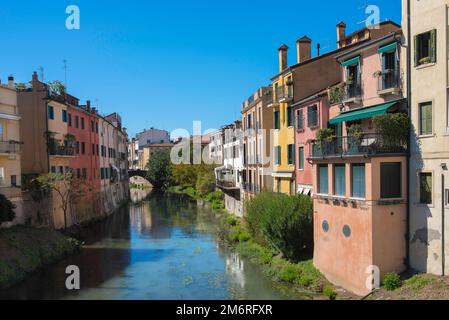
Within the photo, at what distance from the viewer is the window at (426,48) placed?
61.0 feet

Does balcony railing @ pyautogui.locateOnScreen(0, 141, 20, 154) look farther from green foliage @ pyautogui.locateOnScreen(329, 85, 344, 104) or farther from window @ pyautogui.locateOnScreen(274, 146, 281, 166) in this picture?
green foliage @ pyautogui.locateOnScreen(329, 85, 344, 104)

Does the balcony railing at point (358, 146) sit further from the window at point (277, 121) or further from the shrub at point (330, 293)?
the window at point (277, 121)

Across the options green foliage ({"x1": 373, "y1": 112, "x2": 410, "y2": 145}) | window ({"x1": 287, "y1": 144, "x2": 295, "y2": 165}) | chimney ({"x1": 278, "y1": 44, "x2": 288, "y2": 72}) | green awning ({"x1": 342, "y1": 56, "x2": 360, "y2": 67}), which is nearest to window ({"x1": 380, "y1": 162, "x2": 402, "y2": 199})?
green foliage ({"x1": 373, "y1": 112, "x2": 410, "y2": 145})

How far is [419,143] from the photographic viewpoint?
19.4 m

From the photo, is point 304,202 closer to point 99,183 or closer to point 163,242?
point 163,242

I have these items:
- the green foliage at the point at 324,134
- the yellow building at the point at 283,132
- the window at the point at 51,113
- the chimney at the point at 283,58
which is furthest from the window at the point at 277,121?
the window at the point at 51,113

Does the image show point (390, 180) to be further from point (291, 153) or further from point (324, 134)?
point (291, 153)

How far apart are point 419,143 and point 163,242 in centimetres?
2554

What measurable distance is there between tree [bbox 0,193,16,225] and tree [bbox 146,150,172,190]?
71141mm

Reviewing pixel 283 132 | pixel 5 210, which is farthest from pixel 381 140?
pixel 5 210

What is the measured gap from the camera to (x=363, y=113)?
2269 cm

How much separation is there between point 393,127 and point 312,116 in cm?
1027

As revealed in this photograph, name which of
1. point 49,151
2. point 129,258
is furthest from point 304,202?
point 49,151

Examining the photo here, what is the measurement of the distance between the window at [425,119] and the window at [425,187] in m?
1.91
